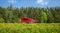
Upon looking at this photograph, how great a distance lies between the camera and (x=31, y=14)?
253 cm

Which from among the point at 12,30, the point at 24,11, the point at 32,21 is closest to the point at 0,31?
the point at 12,30

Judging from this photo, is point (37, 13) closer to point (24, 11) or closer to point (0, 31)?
point (24, 11)

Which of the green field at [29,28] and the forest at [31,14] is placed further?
the forest at [31,14]

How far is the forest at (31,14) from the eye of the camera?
2.33m

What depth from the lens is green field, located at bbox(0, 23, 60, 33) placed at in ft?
6.92

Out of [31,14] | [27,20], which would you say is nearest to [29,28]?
[27,20]

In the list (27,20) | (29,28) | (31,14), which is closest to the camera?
(29,28)

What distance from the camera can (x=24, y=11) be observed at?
2625 mm

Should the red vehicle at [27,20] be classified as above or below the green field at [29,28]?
above

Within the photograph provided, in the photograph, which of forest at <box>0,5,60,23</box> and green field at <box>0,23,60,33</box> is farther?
forest at <box>0,5,60,23</box>

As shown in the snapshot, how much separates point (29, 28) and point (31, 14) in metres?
0.43

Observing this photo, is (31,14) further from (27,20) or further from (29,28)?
(29,28)

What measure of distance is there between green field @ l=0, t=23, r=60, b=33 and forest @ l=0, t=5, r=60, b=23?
134 millimetres

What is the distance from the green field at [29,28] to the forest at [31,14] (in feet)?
0.44
